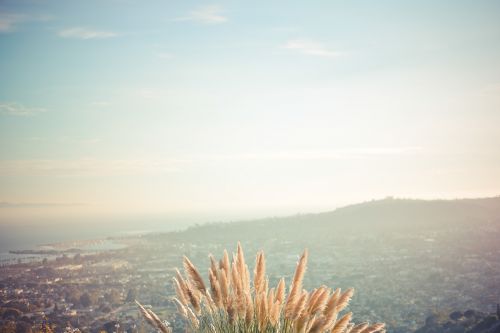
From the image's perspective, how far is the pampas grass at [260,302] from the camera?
2439 millimetres

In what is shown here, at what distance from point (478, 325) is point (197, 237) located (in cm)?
6004

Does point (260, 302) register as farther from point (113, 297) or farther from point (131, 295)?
point (131, 295)

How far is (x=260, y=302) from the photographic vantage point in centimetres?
251

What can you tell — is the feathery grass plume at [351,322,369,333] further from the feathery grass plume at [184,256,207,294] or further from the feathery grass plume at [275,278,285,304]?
the feathery grass plume at [184,256,207,294]

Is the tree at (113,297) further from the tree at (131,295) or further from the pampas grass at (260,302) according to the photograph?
the pampas grass at (260,302)

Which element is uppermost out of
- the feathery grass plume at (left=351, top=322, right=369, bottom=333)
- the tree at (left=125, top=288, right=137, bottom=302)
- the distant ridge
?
the feathery grass plume at (left=351, top=322, right=369, bottom=333)

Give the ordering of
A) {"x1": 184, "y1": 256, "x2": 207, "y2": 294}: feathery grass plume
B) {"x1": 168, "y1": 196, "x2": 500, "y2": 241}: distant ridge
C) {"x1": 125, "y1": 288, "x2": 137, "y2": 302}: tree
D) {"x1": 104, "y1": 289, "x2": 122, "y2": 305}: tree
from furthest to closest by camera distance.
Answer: {"x1": 168, "y1": 196, "x2": 500, "y2": 241}: distant ridge < {"x1": 125, "y1": 288, "x2": 137, "y2": 302}: tree < {"x1": 104, "y1": 289, "x2": 122, "y2": 305}: tree < {"x1": 184, "y1": 256, "x2": 207, "y2": 294}: feathery grass plume

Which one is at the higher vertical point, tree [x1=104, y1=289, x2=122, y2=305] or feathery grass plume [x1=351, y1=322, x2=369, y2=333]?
feathery grass plume [x1=351, y1=322, x2=369, y2=333]

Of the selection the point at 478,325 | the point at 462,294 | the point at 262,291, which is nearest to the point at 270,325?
the point at 262,291

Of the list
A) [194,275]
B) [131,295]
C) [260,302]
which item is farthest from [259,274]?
[131,295]

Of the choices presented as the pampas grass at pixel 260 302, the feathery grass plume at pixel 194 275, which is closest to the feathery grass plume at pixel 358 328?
the pampas grass at pixel 260 302

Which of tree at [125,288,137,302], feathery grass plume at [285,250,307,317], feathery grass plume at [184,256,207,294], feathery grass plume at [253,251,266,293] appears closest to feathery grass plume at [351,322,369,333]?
feathery grass plume at [285,250,307,317]

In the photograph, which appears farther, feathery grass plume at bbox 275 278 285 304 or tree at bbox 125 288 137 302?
tree at bbox 125 288 137 302

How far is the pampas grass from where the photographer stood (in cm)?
244
